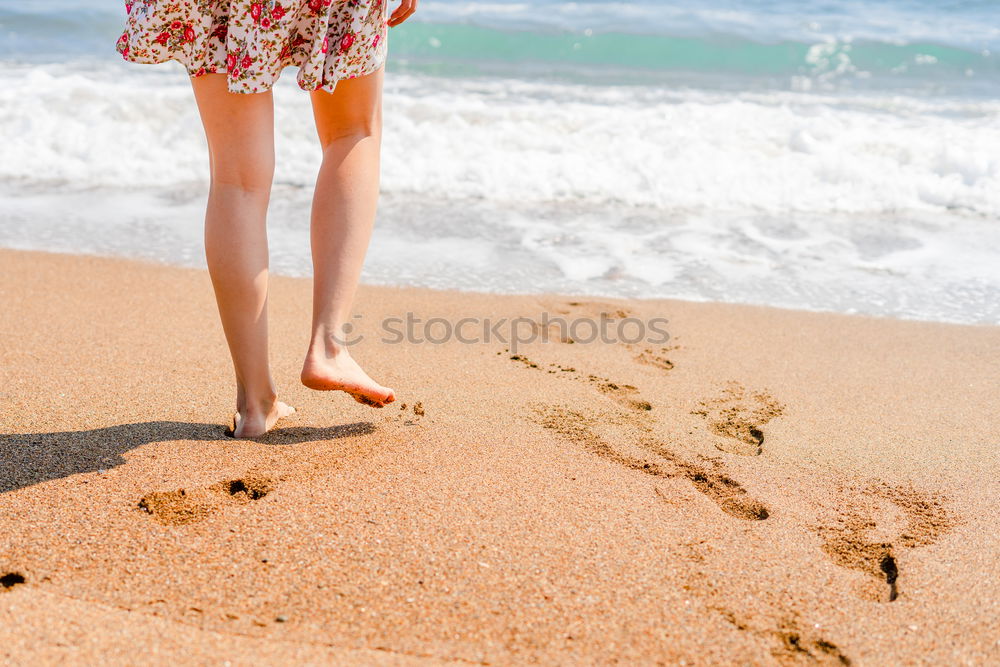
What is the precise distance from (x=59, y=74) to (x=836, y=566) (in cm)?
633

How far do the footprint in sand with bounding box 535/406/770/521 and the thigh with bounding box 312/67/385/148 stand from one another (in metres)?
0.74

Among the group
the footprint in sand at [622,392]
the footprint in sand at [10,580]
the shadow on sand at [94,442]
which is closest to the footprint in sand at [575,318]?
the footprint in sand at [622,392]

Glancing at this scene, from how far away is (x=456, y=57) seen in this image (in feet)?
27.4

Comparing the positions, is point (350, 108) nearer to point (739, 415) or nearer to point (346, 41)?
point (346, 41)

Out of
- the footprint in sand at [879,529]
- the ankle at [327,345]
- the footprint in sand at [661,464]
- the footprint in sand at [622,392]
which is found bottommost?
the footprint in sand at [622,392]

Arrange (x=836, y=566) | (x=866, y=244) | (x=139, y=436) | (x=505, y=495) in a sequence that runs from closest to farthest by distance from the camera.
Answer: (x=836, y=566) → (x=505, y=495) → (x=139, y=436) → (x=866, y=244)

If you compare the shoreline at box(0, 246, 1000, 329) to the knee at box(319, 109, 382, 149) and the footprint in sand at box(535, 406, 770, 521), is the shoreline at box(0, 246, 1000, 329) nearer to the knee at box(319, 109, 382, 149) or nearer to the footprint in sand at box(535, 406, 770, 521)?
the footprint in sand at box(535, 406, 770, 521)

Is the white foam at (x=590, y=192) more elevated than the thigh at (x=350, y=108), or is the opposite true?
the thigh at (x=350, y=108)

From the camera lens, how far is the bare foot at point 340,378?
1.70 meters

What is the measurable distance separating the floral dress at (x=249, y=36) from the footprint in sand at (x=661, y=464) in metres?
0.87

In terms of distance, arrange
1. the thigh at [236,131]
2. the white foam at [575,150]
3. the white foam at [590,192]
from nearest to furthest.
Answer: the thigh at [236,131]
the white foam at [590,192]
the white foam at [575,150]

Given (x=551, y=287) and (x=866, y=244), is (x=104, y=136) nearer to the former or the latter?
(x=551, y=287)

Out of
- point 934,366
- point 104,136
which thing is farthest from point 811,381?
point 104,136

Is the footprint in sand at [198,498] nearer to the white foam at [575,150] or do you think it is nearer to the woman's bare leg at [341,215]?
the woman's bare leg at [341,215]
